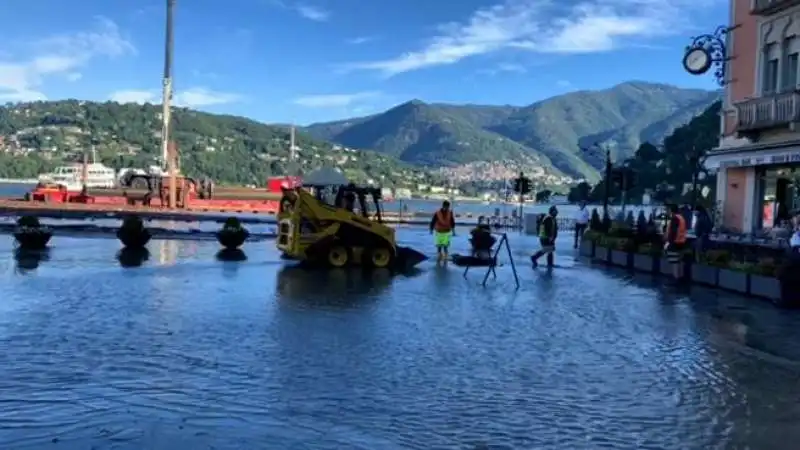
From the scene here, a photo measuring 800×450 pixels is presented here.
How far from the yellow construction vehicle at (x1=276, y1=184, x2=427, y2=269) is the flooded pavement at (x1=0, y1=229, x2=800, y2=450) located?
4753 millimetres

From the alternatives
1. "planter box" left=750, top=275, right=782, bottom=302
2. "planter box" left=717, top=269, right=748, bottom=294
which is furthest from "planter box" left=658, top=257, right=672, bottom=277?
"planter box" left=750, top=275, right=782, bottom=302

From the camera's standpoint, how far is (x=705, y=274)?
20.5 meters

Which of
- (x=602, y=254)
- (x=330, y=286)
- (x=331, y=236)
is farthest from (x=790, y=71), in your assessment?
(x=330, y=286)

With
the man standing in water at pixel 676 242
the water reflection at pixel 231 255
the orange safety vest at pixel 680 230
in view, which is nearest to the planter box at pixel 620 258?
the man standing in water at pixel 676 242

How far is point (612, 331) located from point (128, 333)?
646cm

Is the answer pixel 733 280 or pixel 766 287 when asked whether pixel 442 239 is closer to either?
pixel 733 280

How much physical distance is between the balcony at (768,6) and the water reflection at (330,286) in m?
14.7

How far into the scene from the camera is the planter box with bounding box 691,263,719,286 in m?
20.0

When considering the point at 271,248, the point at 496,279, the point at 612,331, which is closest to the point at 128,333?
the point at 612,331

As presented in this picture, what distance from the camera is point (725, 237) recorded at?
2841 centimetres

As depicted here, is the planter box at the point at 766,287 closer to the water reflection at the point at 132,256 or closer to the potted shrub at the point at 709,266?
the potted shrub at the point at 709,266

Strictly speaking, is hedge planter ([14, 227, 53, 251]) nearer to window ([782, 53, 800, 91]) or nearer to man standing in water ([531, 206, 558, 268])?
man standing in water ([531, 206, 558, 268])

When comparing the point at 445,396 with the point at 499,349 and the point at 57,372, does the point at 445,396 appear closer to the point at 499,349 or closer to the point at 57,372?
the point at 499,349

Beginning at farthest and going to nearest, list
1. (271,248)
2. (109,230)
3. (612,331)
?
1. (109,230)
2. (271,248)
3. (612,331)
